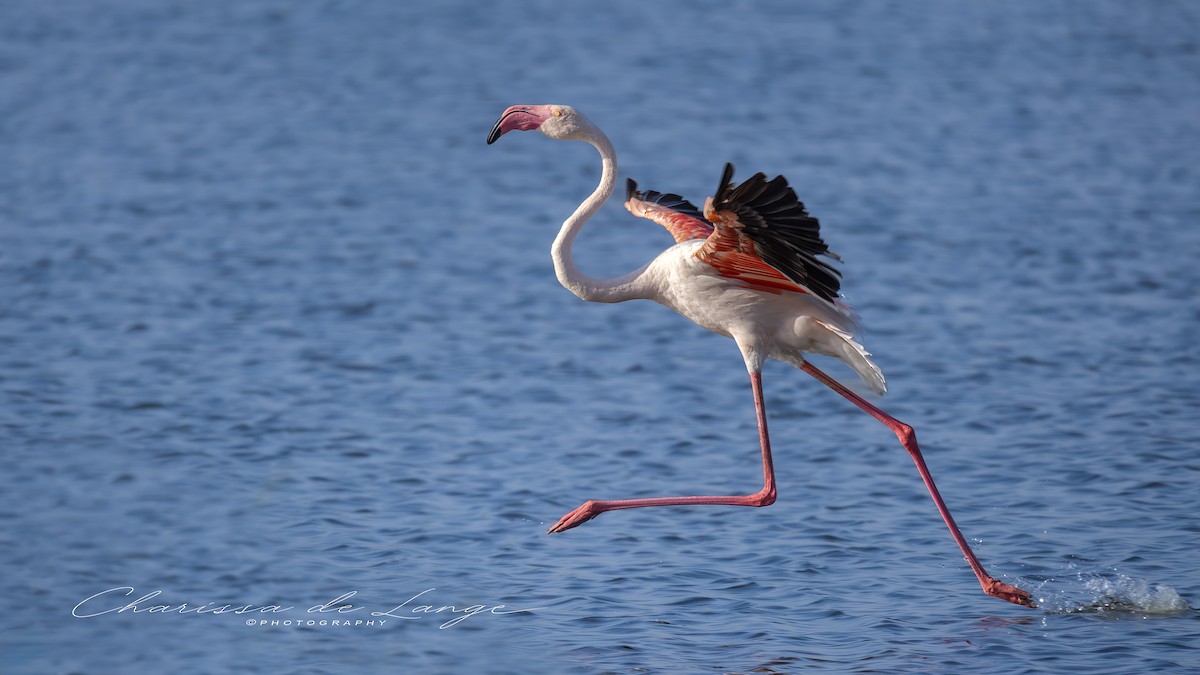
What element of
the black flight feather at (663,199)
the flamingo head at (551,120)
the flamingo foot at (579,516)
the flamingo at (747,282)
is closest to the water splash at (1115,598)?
the flamingo at (747,282)

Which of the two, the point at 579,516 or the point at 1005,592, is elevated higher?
the point at 579,516

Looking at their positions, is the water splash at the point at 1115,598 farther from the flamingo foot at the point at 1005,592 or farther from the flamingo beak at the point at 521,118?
the flamingo beak at the point at 521,118

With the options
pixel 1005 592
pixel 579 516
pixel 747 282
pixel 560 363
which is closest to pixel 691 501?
pixel 579 516

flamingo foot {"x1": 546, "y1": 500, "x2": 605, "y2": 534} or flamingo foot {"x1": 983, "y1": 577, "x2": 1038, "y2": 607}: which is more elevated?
flamingo foot {"x1": 546, "y1": 500, "x2": 605, "y2": 534}

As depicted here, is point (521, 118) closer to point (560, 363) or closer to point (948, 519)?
point (948, 519)

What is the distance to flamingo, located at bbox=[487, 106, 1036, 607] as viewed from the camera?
7.62 metres

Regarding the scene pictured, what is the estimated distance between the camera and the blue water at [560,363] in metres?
8.38

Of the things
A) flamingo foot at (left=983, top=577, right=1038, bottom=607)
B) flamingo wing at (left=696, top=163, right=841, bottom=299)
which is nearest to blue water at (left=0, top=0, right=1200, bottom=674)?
flamingo foot at (left=983, top=577, right=1038, bottom=607)

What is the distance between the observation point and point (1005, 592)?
817cm

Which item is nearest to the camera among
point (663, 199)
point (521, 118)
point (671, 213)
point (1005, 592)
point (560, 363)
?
point (521, 118)

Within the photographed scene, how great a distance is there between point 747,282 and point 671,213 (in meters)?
0.91

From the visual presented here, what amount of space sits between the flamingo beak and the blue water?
8.24ft

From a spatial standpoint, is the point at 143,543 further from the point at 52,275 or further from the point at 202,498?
the point at 52,275

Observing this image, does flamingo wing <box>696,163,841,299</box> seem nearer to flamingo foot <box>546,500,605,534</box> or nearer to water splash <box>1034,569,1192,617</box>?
flamingo foot <box>546,500,605,534</box>
